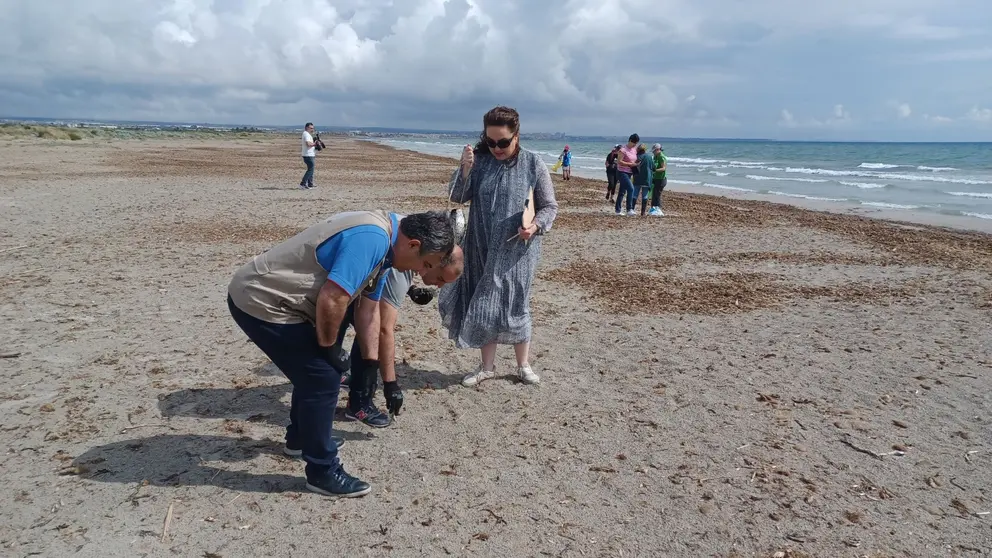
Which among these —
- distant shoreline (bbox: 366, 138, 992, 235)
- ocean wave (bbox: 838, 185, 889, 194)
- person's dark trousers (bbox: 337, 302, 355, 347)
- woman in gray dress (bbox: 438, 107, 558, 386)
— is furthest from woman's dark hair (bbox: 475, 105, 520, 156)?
ocean wave (bbox: 838, 185, 889, 194)

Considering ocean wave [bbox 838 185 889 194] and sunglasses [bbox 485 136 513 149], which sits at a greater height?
sunglasses [bbox 485 136 513 149]

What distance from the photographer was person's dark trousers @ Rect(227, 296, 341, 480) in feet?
10.2

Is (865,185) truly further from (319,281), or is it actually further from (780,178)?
(319,281)

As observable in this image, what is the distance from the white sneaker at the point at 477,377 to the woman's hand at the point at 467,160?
1.47 metres

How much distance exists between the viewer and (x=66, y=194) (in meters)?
16.0

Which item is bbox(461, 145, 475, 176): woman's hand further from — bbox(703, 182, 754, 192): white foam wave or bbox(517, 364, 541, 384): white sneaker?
bbox(703, 182, 754, 192): white foam wave

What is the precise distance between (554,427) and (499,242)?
1.25 m

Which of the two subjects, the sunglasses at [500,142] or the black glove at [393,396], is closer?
the black glove at [393,396]

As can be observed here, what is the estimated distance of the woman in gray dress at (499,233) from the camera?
4.57m

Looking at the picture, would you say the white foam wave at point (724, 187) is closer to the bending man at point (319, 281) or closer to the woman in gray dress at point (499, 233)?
the woman in gray dress at point (499, 233)

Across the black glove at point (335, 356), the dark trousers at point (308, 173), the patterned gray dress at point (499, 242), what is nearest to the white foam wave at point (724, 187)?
the dark trousers at point (308, 173)

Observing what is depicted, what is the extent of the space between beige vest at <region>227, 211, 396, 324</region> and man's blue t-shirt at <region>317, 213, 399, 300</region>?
0.11ft

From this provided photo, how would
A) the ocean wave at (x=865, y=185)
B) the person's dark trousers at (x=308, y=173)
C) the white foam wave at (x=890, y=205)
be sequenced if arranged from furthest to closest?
the ocean wave at (x=865, y=185), the white foam wave at (x=890, y=205), the person's dark trousers at (x=308, y=173)

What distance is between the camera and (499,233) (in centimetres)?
460
